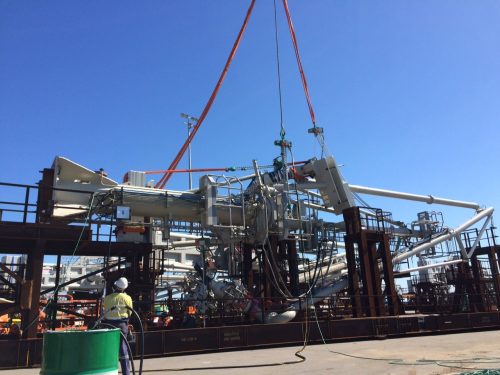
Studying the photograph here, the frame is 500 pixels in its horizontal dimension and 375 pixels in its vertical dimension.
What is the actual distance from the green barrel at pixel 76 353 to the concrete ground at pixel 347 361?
13.9 feet

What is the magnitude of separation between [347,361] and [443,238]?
61.5 ft

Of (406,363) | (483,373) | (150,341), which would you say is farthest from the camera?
(150,341)

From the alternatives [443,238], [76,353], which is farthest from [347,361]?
[443,238]

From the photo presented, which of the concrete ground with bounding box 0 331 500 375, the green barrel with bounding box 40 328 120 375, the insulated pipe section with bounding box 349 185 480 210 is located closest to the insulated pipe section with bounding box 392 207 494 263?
the insulated pipe section with bounding box 349 185 480 210

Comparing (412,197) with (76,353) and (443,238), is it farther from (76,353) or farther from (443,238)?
(76,353)

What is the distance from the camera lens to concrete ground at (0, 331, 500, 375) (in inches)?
362

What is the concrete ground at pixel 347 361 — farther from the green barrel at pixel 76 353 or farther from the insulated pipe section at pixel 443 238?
the insulated pipe section at pixel 443 238

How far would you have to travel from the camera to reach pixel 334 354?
12.3 m

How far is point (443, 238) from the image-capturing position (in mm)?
26875

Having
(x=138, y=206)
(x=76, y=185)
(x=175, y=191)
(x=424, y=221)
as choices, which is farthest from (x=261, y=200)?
(x=424, y=221)

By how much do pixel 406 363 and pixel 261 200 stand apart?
994 centimetres

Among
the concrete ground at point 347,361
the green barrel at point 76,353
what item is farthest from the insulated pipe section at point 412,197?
the green barrel at point 76,353

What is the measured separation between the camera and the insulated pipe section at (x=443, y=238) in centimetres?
2427

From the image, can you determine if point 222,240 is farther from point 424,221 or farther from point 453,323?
point 424,221
